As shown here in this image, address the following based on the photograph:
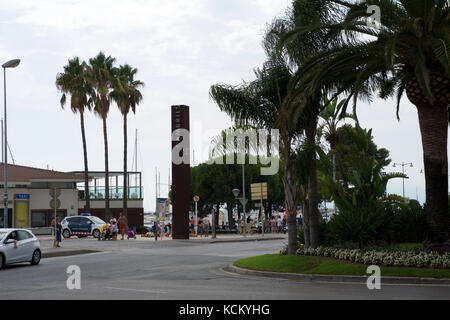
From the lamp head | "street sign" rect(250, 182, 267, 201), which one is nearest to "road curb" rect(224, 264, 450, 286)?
the lamp head

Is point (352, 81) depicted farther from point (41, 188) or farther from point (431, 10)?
point (41, 188)

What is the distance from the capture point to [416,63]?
16000 mm

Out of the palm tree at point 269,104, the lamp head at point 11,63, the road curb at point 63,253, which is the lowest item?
the road curb at point 63,253

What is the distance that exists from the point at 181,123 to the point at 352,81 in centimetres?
2307

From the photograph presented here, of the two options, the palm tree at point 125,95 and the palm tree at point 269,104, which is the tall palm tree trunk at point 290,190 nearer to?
the palm tree at point 269,104

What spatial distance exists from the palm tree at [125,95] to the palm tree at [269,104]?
34908 millimetres

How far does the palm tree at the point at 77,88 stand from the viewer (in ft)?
177

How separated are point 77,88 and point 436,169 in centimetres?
4128

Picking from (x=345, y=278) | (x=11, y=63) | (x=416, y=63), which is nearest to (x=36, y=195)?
(x=11, y=63)

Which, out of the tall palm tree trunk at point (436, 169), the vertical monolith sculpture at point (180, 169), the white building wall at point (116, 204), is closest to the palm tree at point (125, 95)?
the white building wall at point (116, 204)

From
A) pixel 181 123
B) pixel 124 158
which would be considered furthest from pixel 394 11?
pixel 124 158

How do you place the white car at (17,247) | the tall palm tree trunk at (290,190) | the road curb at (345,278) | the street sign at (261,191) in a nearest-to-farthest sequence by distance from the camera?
1. the road curb at (345,278)
2. the tall palm tree trunk at (290,190)
3. the white car at (17,247)
4. the street sign at (261,191)

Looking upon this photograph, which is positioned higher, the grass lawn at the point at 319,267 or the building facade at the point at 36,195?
the building facade at the point at 36,195
